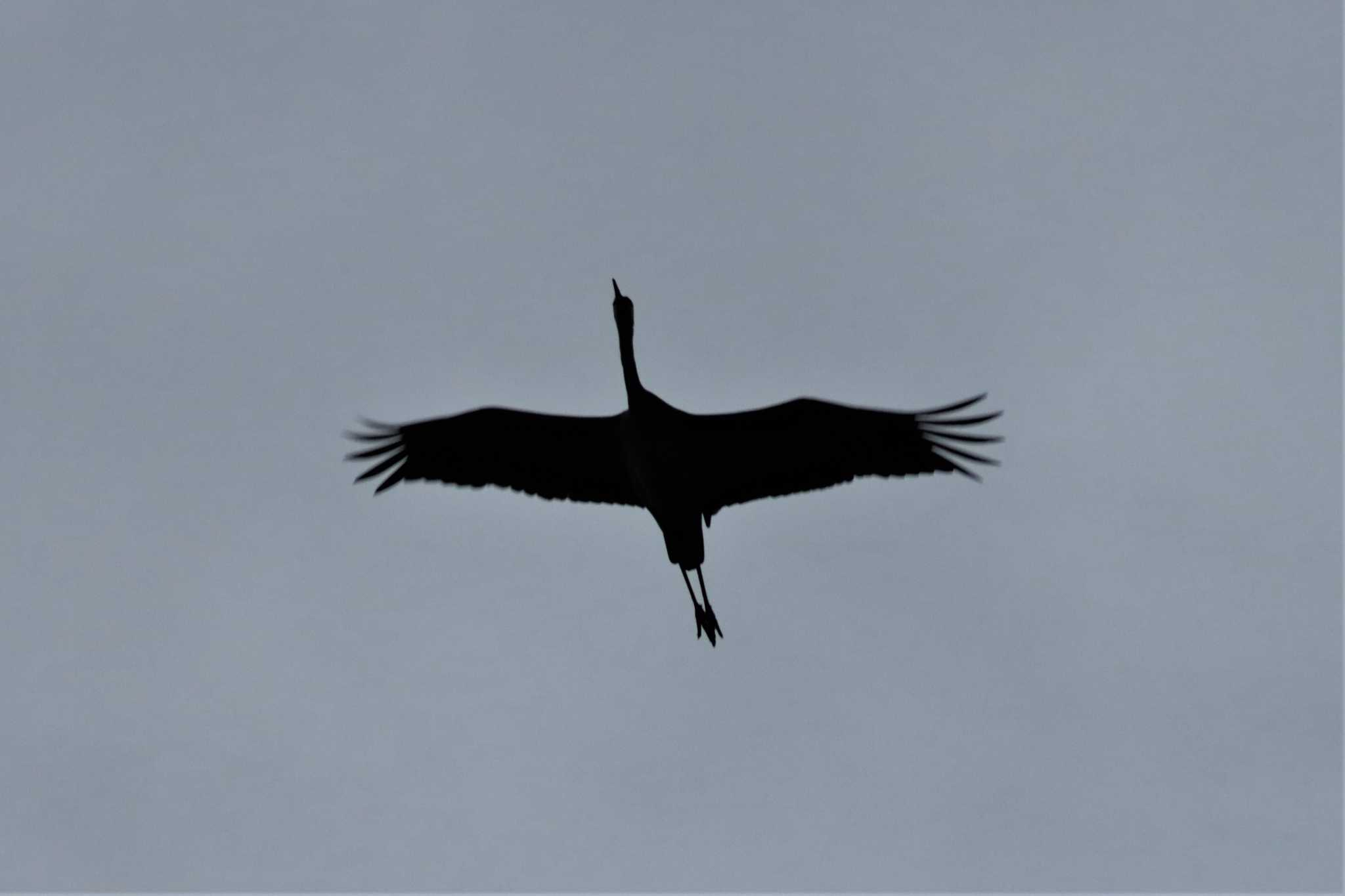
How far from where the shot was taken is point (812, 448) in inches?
1006

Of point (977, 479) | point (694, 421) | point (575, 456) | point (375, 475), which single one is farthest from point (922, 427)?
point (375, 475)

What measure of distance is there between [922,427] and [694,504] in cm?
305

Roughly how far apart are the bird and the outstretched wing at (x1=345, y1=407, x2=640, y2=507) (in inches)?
0.5

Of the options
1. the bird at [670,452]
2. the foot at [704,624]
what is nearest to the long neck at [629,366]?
the bird at [670,452]

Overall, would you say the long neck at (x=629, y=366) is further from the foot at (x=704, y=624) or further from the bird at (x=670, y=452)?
the foot at (x=704, y=624)

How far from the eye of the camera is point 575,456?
26172 millimetres

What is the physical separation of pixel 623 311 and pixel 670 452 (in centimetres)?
239

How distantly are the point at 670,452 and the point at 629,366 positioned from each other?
4.56 feet

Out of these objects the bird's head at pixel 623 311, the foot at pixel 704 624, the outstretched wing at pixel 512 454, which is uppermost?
the bird's head at pixel 623 311

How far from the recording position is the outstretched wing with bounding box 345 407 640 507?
84.5 feet

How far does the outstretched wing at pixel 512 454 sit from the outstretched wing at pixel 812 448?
133cm

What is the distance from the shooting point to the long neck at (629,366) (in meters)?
25.3

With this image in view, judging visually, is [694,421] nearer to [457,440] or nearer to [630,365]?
[630,365]

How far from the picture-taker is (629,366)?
84.6 ft
